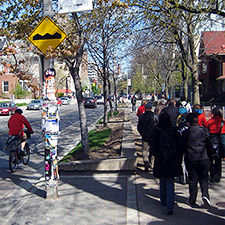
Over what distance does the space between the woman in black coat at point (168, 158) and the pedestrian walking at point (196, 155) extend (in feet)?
0.60

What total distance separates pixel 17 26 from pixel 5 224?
6.41 meters

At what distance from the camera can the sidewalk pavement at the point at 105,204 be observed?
215 inches

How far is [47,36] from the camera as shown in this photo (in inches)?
264

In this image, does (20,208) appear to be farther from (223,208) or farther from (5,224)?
(223,208)

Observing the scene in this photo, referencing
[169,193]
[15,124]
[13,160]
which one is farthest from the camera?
[15,124]

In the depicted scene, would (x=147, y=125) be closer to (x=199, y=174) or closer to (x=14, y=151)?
(x=199, y=174)

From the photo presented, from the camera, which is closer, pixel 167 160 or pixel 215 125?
pixel 167 160

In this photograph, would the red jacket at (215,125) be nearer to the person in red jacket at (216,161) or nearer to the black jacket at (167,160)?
the person in red jacket at (216,161)

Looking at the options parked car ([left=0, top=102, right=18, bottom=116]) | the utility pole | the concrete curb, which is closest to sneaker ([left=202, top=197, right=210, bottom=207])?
the concrete curb

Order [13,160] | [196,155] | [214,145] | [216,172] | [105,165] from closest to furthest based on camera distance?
[196,155] → [214,145] → [216,172] → [105,165] → [13,160]

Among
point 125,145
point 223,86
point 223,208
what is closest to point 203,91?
point 223,86

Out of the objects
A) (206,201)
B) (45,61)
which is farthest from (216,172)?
(45,61)

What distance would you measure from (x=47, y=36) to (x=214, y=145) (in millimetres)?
4216

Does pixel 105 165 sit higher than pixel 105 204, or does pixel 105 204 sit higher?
pixel 105 165
